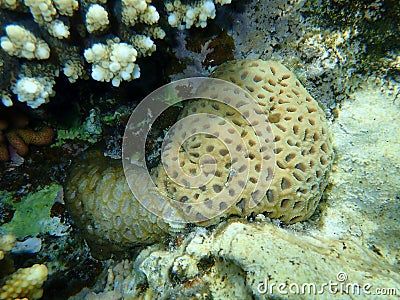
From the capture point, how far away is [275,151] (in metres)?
2.33

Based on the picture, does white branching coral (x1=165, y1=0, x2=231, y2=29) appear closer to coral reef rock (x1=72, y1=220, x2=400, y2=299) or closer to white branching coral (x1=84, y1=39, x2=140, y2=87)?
white branching coral (x1=84, y1=39, x2=140, y2=87)

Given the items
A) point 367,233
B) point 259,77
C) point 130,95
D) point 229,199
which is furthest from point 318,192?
point 130,95

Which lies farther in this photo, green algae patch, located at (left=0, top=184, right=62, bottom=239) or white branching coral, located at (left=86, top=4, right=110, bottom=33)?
green algae patch, located at (left=0, top=184, right=62, bottom=239)

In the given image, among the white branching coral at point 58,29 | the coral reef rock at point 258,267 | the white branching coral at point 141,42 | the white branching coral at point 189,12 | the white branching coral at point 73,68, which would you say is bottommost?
the coral reef rock at point 258,267

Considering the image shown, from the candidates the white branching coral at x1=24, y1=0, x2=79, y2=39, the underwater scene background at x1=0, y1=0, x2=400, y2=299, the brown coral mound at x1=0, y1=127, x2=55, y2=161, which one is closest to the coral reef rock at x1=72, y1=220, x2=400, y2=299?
the underwater scene background at x1=0, y1=0, x2=400, y2=299

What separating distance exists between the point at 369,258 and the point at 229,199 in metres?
1.15

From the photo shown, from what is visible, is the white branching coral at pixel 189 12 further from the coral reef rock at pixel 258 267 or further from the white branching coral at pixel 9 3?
the coral reef rock at pixel 258 267

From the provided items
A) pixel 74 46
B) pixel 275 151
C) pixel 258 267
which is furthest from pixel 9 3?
pixel 258 267

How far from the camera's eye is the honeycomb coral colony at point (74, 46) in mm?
1794

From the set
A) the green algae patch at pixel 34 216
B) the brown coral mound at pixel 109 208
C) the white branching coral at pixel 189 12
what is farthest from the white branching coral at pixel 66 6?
the green algae patch at pixel 34 216

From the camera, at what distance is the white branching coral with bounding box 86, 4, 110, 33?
1.87 metres

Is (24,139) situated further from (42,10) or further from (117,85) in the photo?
(42,10)

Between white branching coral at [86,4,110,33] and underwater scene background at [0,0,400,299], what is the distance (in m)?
0.03

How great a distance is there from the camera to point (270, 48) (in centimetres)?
258
